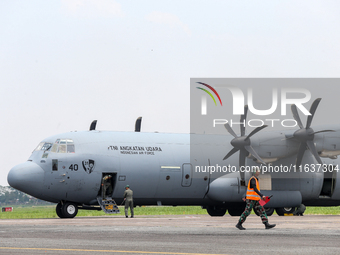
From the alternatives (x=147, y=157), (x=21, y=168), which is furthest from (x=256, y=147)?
(x=21, y=168)

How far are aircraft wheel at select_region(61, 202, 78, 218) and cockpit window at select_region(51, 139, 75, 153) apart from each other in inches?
113

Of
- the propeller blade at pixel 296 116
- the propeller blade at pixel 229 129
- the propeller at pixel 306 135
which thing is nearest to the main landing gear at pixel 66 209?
the propeller blade at pixel 229 129

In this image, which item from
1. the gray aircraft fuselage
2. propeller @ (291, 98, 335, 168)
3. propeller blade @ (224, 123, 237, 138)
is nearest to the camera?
the gray aircraft fuselage

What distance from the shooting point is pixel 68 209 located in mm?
28281

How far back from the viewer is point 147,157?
1168 inches

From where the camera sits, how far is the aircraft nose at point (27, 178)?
2689 cm

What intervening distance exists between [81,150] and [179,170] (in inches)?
231

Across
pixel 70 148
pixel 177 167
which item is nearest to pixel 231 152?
pixel 177 167

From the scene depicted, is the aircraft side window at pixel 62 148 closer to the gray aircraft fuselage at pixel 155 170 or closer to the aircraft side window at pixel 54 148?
the gray aircraft fuselage at pixel 155 170

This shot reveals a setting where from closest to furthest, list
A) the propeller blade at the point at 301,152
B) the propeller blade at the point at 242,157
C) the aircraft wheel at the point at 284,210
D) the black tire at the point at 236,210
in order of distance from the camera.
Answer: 1. the propeller blade at the point at 301,152
2. the propeller blade at the point at 242,157
3. the aircraft wheel at the point at 284,210
4. the black tire at the point at 236,210

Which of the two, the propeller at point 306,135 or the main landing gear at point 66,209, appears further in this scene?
the propeller at point 306,135

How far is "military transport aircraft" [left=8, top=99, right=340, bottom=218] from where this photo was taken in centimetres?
2783

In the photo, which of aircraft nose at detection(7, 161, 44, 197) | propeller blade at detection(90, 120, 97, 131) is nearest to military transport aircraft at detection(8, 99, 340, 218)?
aircraft nose at detection(7, 161, 44, 197)

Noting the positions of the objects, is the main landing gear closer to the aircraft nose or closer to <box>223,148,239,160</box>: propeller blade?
the aircraft nose
